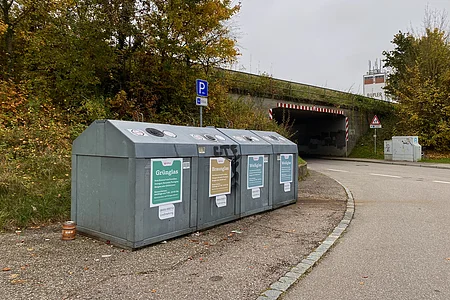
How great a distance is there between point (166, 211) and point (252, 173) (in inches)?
86.2

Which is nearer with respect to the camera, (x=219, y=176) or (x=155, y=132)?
(x=155, y=132)

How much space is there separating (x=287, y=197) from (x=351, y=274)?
150 inches

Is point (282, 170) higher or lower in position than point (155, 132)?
lower

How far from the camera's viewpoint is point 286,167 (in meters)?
7.63

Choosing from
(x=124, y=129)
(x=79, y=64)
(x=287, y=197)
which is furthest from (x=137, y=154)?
(x=79, y=64)

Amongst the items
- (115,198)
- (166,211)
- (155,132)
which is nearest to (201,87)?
(155,132)

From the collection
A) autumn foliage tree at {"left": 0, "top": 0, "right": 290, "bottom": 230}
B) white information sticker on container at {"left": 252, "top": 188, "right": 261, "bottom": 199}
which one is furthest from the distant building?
white information sticker on container at {"left": 252, "top": 188, "right": 261, "bottom": 199}

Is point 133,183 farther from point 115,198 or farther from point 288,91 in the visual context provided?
point 288,91

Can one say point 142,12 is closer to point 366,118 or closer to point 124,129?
point 124,129

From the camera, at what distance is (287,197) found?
25.4 ft

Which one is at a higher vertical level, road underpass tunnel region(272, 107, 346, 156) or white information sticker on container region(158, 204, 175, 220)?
road underpass tunnel region(272, 107, 346, 156)

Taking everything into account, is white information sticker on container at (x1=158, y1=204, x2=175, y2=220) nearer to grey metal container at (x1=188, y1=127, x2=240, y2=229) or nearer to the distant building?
grey metal container at (x1=188, y1=127, x2=240, y2=229)

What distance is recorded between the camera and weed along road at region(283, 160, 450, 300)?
11.5 ft

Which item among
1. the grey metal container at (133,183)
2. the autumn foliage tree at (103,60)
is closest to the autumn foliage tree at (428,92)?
the autumn foliage tree at (103,60)
